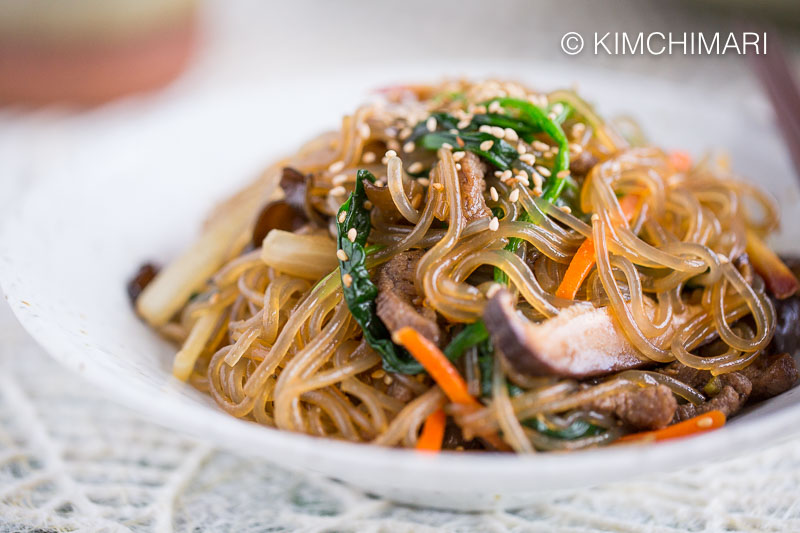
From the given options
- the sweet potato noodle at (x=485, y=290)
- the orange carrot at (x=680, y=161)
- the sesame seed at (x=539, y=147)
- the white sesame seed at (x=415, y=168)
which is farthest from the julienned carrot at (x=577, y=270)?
the orange carrot at (x=680, y=161)

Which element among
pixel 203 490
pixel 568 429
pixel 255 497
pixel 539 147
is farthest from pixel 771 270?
pixel 203 490

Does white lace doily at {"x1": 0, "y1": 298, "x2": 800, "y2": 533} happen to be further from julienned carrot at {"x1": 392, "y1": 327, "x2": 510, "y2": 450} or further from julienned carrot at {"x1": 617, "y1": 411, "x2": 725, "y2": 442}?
julienned carrot at {"x1": 392, "y1": 327, "x2": 510, "y2": 450}

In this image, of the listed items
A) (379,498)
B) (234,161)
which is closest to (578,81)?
(234,161)

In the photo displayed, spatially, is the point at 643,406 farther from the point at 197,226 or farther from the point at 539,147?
the point at 197,226

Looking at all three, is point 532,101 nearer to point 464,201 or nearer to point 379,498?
point 464,201

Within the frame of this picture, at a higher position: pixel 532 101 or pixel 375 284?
pixel 532 101

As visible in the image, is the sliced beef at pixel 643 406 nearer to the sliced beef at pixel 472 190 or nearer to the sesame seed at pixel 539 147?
the sliced beef at pixel 472 190

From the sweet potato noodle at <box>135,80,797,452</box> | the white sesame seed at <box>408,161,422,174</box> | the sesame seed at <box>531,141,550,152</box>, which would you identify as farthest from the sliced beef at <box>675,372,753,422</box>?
the white sesame seed at <box>408,161,422,174</box>

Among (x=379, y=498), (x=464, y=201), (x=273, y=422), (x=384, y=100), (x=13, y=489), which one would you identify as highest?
(x=384, y=100)
